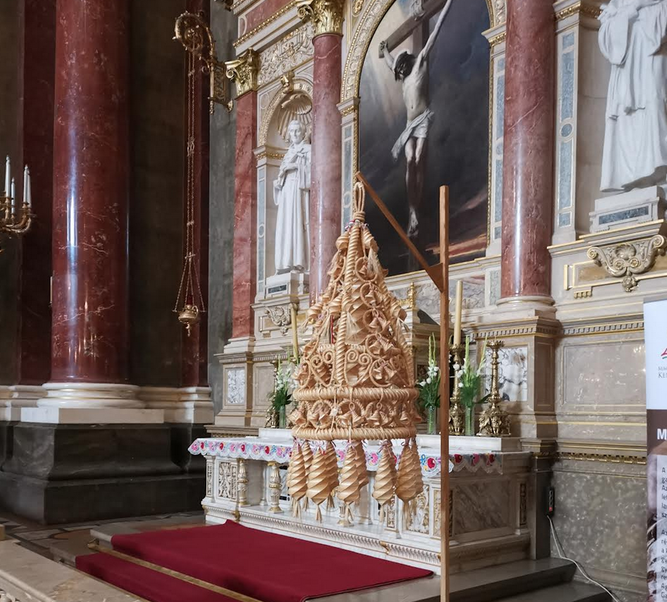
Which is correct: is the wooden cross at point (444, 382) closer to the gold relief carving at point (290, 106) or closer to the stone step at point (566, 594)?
the stone step at point (566, 594)

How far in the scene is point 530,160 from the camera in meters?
6.43

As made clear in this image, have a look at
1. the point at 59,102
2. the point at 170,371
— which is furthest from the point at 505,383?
the point at 59,102

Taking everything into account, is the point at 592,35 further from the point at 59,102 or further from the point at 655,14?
the point at 59,102

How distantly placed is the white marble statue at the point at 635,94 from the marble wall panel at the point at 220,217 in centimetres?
588

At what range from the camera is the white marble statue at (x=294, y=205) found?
9.16 m

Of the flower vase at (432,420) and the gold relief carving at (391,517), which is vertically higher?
the flower vase at (432,420)

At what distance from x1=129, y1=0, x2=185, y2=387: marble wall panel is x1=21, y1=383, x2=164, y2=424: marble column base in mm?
1268

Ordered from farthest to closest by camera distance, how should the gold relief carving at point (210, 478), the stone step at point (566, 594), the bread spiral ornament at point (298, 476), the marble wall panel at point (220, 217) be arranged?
the marble wall panel at point (220, 217), the gold relief carving at point (210, 478), the stone step at point (566, 594), the bread spiral ornament at point (298, 476)

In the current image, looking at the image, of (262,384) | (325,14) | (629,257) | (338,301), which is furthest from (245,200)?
(338,301)

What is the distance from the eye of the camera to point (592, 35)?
254 inches

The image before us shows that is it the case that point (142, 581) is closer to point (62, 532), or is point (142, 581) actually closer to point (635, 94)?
point (62, 532)

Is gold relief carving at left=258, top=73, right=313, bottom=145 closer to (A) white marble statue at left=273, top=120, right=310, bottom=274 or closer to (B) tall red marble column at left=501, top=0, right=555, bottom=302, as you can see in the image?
(A) white marble statue at left=273, top=120, right=310, bottom=274

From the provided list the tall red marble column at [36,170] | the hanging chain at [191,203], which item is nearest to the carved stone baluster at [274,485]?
the hanging chain at [191,203]

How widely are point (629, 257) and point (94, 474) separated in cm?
592
